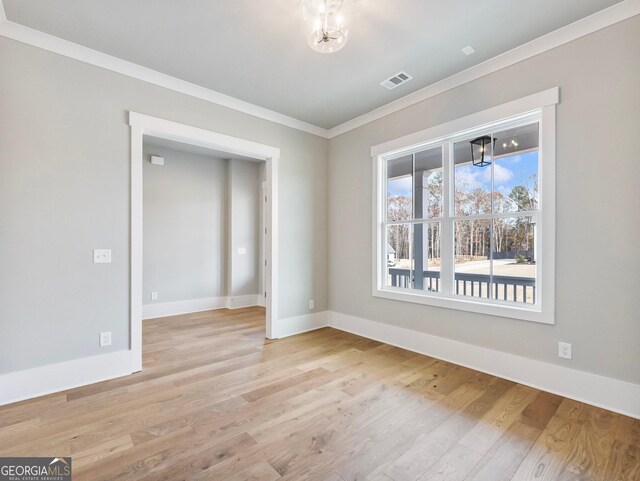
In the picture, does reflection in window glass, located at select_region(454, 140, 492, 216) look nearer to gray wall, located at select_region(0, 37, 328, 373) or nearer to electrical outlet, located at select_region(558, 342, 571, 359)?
electrical outlet, located at select_region(558, 342, 571, 359)

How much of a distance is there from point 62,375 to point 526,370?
3.94 meters

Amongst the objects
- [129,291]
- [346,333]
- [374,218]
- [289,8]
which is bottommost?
[346,333]

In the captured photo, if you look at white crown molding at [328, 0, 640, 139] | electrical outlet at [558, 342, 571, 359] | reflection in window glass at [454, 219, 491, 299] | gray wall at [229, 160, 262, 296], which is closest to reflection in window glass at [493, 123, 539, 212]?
reflection in window glass at [454, 219, 491, 299]

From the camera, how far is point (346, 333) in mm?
4219

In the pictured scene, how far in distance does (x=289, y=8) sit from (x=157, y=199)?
13.4 ft

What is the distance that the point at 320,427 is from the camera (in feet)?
6.75

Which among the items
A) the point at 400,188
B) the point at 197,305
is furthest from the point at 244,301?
the point at 400,188

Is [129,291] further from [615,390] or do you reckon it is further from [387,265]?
[615,390]

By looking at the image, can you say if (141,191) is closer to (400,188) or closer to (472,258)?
(400,188)

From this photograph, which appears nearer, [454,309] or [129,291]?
[129,291]

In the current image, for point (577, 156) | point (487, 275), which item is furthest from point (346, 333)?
point (577, 156)

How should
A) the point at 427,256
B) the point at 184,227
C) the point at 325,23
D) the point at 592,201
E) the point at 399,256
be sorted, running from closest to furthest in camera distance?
the point at 325,23 → the point at 592,201 → the point at 427,256 → the point at 399,256 → the point at 184,227

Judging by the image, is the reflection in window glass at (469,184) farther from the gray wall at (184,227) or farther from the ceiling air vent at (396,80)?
the gray wall at (184,227)

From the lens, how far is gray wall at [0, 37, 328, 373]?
7.86 ft
